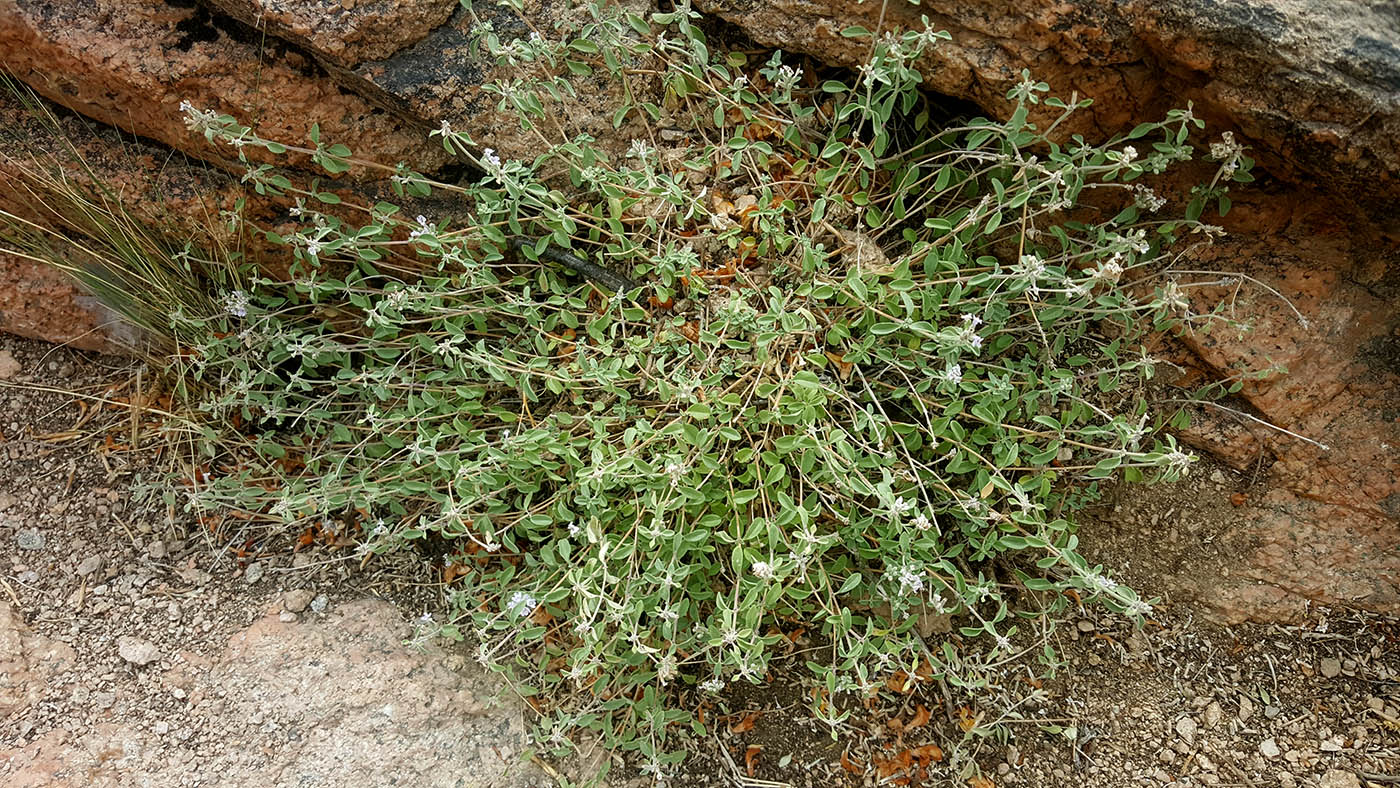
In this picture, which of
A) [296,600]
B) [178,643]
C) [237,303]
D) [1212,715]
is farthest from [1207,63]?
[178,643]

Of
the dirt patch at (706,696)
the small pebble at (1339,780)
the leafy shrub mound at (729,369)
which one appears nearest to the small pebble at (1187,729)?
the dirt patch at (706,696)

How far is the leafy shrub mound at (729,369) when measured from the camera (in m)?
2.60

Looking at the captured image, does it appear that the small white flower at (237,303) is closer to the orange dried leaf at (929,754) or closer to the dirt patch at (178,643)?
the dirt patch at (178,643)

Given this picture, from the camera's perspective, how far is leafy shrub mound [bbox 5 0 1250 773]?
8.52ft

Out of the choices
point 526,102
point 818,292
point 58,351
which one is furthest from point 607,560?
point 58,351

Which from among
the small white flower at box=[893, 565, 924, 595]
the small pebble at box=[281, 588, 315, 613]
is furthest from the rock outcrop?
the small pebble at box=[281, 588, 315, 613]

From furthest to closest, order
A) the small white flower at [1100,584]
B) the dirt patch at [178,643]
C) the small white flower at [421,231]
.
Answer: the small white flower at [421,231] → the dirt patch at [178,643] → the small white flower at [1100,584]

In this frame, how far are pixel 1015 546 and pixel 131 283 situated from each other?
2842 millimetres

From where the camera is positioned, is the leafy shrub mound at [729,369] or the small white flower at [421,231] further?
the small white flower at [421,231]

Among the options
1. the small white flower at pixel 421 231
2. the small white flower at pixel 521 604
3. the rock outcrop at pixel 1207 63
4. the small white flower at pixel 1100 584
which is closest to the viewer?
the rock outcrop at pixel 1207 63

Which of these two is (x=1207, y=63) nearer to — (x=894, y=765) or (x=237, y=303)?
(x=894, y=765)

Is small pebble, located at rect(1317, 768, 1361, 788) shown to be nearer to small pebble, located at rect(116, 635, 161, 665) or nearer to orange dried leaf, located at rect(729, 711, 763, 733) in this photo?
orange dried leaf, located at rect(729, 711, 763, 733)

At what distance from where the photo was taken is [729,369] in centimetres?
276

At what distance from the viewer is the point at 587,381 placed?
2.83 metres
